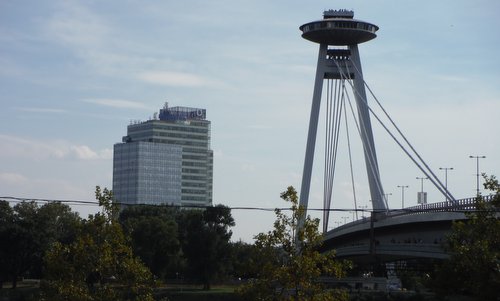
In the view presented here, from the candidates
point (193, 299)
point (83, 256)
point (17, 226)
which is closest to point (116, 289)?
point (83, 256)

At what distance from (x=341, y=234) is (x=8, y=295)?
31.5 metres

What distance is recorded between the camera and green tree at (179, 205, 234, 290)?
108787 millimetres

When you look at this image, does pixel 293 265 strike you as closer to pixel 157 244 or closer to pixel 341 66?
pixel 341 66

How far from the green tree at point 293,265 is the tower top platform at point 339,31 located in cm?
6678

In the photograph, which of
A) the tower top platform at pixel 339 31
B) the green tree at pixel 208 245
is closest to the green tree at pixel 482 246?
the tower top platform at pixel 339 31

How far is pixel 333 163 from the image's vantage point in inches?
3971

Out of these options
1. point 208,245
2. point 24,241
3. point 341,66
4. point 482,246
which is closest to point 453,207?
point 482,246

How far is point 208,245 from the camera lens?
4301 inches

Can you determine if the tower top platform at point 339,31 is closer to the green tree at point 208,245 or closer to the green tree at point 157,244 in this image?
the green tree at point 208,245

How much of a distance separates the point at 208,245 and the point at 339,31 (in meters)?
26.2

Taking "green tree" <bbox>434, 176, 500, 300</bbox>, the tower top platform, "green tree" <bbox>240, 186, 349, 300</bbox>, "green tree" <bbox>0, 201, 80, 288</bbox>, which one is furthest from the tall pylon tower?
"green tree" <bbox>240, 186, 349, 300</bbox>

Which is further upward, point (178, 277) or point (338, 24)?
point (338, 24)

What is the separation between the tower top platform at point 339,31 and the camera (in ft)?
335

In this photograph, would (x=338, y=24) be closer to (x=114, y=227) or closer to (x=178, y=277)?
(x=178, y=277)
